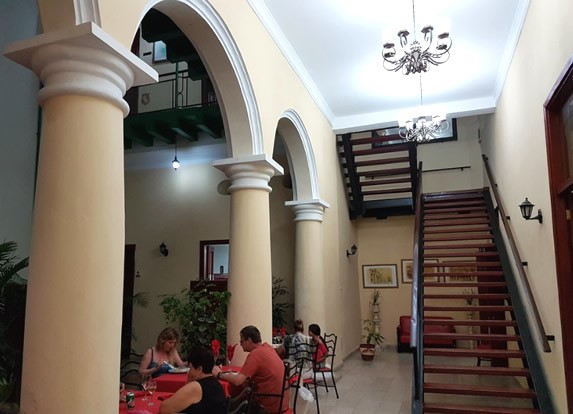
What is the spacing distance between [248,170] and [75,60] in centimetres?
273

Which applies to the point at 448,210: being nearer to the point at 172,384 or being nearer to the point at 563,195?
the point at 563,195

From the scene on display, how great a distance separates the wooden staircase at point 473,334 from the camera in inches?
203

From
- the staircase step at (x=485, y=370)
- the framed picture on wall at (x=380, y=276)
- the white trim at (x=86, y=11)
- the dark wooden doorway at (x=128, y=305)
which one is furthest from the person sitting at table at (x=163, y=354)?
the framed picture on wall at (x=380, y=276)

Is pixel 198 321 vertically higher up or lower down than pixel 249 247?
lower down

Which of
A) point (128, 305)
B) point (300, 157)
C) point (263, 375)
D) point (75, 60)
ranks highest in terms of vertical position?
point (300, 157)

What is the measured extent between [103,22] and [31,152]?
13.3 ft

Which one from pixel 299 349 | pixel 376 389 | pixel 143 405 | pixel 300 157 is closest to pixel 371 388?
pixel 376 389

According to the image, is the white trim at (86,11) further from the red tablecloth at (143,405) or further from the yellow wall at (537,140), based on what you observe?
the yellow wall at (537,140)

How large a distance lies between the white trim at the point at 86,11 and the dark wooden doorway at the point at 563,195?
3.74 metres

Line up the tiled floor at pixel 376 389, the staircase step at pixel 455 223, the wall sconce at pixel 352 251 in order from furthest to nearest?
the wall sconce at pixel 352 251 < the staircase step at pixel 455 223 < the tiled floor at pixel 376 389

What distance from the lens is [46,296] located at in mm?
2393

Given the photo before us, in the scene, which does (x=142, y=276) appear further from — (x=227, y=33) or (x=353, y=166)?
(x=227, y=33)

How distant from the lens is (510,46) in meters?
6.29

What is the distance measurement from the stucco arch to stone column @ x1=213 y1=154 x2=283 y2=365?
1922 mm
